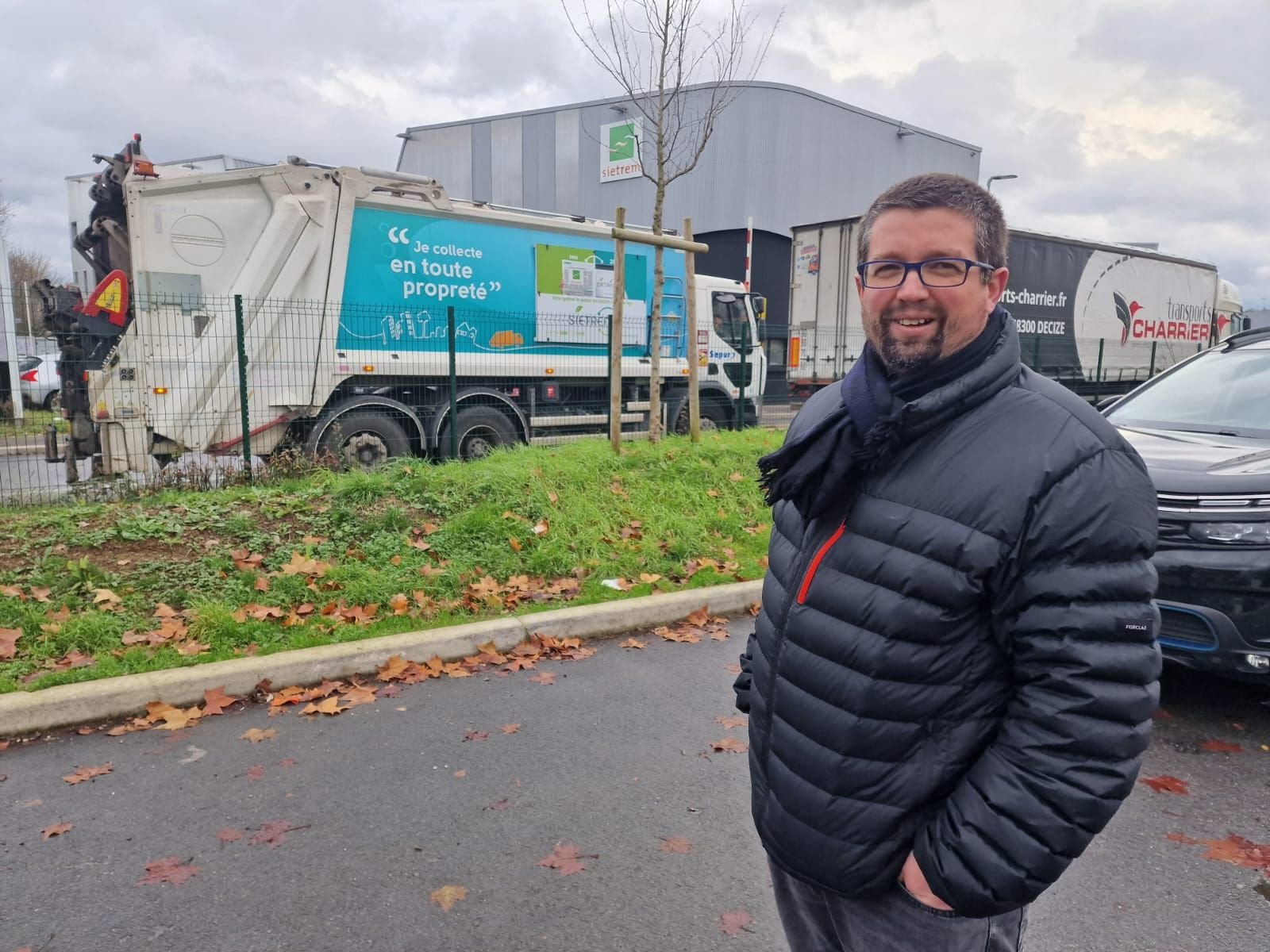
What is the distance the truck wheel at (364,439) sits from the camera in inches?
358

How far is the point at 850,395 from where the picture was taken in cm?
164

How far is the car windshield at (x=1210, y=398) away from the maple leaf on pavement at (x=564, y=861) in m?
4.34

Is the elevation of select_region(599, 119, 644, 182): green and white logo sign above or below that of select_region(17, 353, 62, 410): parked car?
above

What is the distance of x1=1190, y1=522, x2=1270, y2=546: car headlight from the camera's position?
149 inches

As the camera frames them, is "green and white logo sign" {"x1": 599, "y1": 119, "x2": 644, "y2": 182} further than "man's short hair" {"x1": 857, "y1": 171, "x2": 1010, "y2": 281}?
Yes

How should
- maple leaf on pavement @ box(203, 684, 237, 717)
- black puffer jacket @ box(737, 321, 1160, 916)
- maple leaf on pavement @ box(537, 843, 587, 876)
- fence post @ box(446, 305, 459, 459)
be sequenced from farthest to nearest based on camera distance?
1. fence post @ box(446, 305, 459, 459)
2. maple leaf on pavement @ box(203, 684, 237, 717)
3. maple leaf on pavement @ box(537, 843, 587, 876)
4. black puffer jacket @ box(737, 321, 1160, 916)

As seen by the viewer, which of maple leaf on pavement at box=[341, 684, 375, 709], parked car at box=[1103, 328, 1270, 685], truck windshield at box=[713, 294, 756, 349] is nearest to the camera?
parked car at box=[1103, 328, 1270, 685]

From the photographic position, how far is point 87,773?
11.5 ft

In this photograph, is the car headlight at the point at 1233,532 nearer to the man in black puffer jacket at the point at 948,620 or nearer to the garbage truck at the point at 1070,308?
the man in black puffer jacket at the point at 948,620

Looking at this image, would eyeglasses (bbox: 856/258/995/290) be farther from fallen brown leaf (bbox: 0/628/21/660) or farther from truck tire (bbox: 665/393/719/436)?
truck tire (bbox: 665/393/719/436)

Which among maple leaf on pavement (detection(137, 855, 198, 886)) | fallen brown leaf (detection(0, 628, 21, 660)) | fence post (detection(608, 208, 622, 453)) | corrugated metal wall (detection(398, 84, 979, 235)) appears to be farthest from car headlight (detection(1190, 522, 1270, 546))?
corrugated metal wall (detection(398, 84, 979, 235))

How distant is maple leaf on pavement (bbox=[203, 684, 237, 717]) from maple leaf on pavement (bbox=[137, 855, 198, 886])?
1192 mm

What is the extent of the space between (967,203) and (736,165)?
86.6ft

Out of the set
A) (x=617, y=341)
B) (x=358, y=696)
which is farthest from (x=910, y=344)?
(x=617, y=341)
